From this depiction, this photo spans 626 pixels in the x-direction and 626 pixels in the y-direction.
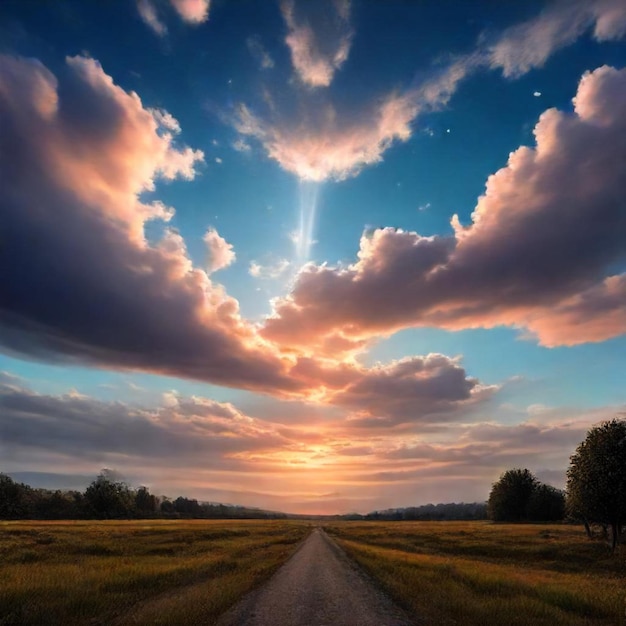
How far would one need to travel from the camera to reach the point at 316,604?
18.7m

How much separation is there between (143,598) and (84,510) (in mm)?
140604

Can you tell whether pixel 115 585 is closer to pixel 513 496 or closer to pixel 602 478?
pixel 602 478

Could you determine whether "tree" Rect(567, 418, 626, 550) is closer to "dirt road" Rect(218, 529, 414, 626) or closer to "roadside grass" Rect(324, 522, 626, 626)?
"roadside grass" Rect(324, 522, 626, 626)

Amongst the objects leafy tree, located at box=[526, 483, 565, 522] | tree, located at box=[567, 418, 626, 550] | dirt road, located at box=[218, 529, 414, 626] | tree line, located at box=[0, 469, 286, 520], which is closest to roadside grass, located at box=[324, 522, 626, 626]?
dirt road, located at box=[218, 529, 414, 626]

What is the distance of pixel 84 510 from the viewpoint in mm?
138000

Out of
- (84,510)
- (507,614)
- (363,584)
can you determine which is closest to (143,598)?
(363,584)

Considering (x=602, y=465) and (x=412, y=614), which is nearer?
(x=412, y=614)

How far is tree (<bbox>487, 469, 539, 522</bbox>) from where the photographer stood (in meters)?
125

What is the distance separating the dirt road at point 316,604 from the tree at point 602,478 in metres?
31.4

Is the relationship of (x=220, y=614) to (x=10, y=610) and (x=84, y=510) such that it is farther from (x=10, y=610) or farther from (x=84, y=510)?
(x=84, y=510)

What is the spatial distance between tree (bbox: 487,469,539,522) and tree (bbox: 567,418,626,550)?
83836 millimetres

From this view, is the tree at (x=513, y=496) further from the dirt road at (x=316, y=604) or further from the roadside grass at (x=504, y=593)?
the dirt road at (x=316, y=604)

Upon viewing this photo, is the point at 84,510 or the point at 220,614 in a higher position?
the point at 84,510

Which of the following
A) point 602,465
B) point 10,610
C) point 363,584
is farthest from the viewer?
point 602,465
